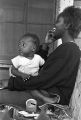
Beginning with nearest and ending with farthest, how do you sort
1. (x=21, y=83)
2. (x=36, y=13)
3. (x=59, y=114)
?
(x=59, y=114), (x=21, y=83), (x=36, y=13)

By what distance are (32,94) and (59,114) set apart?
333mm

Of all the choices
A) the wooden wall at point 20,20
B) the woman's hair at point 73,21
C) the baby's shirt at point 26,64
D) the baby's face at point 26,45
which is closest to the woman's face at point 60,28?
the woman's hair at point 73,21

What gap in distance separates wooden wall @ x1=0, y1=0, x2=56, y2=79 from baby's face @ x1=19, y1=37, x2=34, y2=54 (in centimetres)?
96

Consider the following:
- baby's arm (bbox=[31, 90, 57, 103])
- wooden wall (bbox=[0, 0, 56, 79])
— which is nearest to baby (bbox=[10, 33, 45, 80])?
baby's arm (bbox=[31, 90, 57, 103])

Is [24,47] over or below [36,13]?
below

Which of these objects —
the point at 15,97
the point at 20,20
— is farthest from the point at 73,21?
the point at 20,20

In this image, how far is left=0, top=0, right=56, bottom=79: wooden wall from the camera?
4.24 metres

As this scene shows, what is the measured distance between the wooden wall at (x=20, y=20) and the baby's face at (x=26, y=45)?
957mm

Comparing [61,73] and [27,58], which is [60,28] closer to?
[61,73]

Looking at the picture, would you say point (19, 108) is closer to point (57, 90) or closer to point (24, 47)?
point (57, 90)

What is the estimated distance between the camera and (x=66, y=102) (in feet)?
9.61

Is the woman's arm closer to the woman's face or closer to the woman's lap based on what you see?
the woman's lap

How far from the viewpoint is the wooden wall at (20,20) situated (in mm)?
4238

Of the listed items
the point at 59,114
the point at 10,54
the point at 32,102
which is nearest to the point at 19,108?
the point at 32,102
